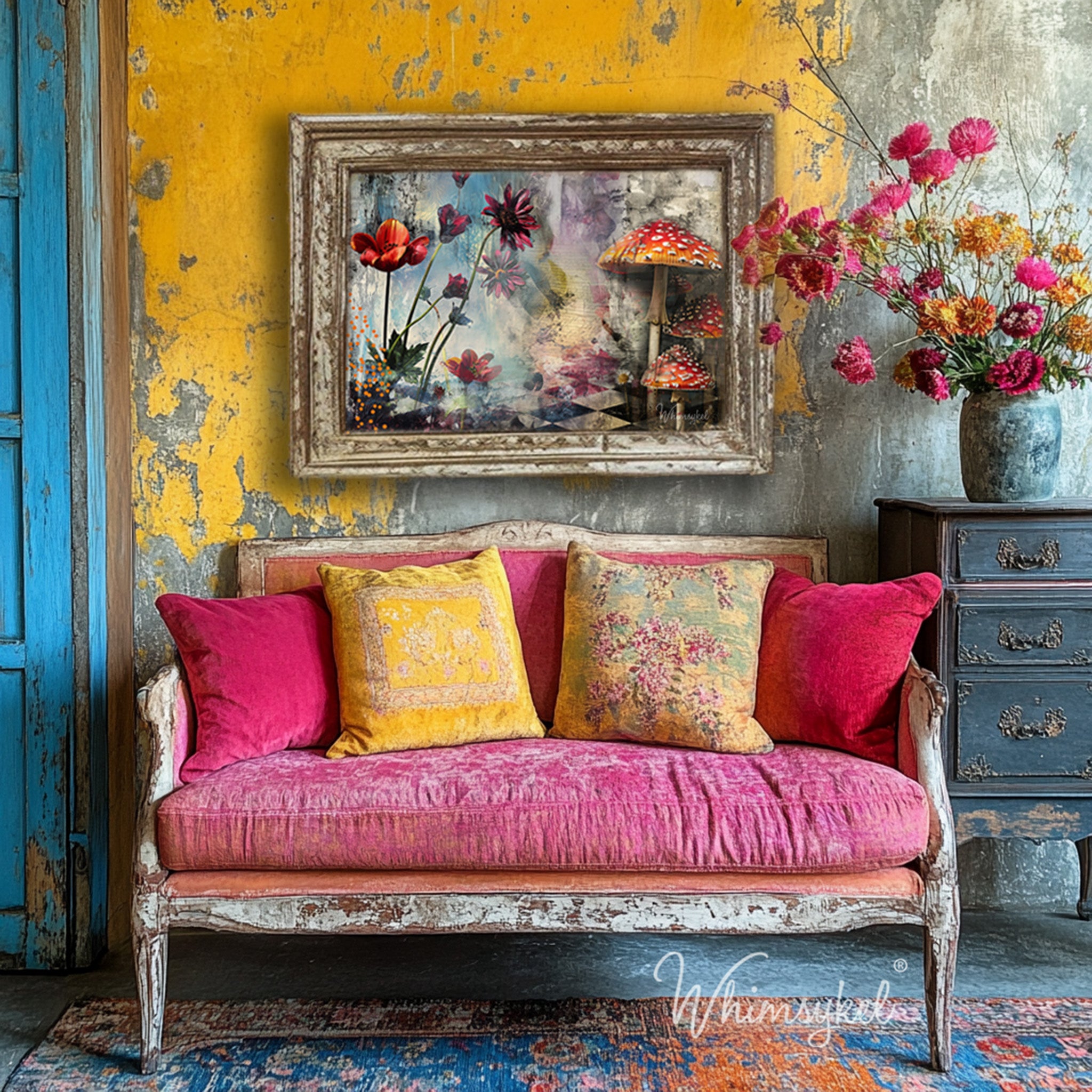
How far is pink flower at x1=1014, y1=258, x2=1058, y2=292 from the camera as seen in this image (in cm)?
240

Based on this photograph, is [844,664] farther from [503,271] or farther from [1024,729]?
[503,271]

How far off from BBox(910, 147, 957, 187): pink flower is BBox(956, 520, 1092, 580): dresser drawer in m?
0.84

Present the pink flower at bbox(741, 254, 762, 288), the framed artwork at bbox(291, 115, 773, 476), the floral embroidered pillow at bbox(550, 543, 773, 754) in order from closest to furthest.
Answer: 1. the floral embroidered pillow at bbox(550, 543, 773, 754)
2. the pink flower at bbox(741, 254, 762, 288)
3. the framed artwork at bbox(291, 115, 773, 476)

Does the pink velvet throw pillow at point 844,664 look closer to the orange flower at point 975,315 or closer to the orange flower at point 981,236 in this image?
the orange flower at point 975,315

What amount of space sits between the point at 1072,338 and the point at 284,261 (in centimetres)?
206

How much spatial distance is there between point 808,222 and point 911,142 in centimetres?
29

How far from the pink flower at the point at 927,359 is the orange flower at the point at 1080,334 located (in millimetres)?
281

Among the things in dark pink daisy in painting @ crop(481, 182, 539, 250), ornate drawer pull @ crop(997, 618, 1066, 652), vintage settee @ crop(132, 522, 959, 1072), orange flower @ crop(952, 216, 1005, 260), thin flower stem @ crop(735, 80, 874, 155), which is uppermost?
thin flower stem @ crop(735, 80, 874, 155)

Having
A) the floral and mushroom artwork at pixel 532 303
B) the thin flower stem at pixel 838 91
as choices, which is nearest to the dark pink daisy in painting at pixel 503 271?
the floral and mushroom artwork at pixel 532 303

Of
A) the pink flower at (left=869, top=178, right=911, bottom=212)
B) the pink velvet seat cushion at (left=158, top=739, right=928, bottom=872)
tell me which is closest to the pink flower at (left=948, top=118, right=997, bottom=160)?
the pink flower at (left=869, top=178, right=911, bottom=212)

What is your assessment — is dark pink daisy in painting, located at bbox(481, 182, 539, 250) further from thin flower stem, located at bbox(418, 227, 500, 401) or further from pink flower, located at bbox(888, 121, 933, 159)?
pink flower, located at bbox(888, 121, 933, 159)

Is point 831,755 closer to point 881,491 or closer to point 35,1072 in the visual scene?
point 881,491

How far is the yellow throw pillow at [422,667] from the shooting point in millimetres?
2365

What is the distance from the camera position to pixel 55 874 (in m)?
2.59
